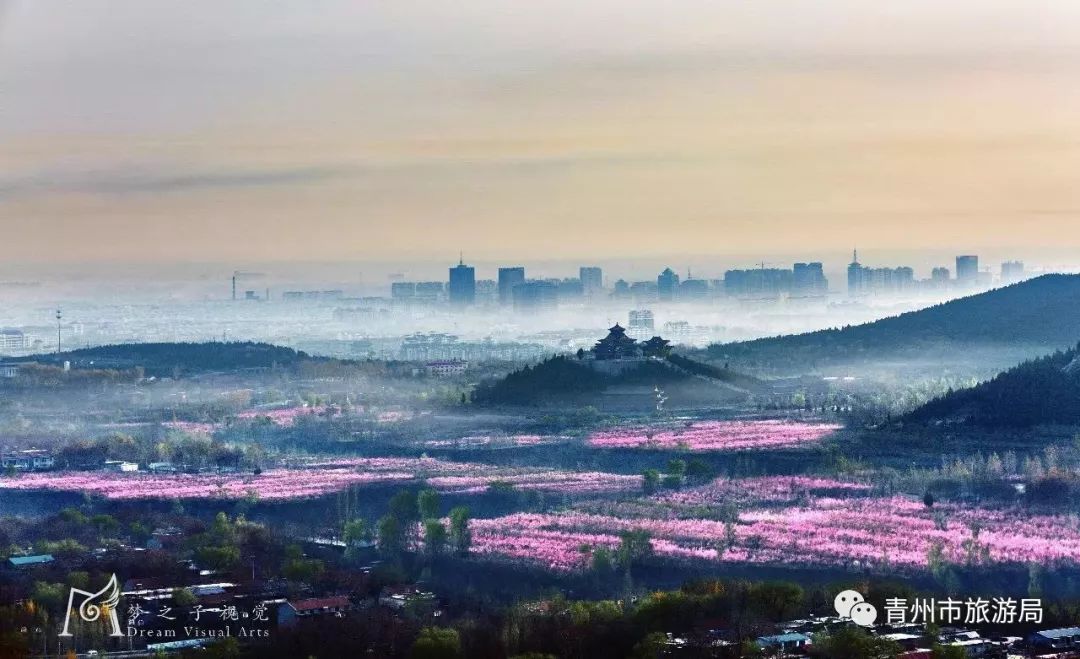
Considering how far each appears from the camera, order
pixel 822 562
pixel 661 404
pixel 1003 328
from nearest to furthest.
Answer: pixel 822 562, pixel 661 404, pixel 1003 328

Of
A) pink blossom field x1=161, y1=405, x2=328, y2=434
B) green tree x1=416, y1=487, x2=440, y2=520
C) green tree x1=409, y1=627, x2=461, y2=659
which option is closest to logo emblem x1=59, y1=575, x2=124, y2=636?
green tree x1=409, y1=627, x2=461, y2=659

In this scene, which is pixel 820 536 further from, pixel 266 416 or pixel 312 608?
pixel 266 416

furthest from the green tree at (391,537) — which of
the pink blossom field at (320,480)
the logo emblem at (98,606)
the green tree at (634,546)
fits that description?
the pink blossom field at (320,480)

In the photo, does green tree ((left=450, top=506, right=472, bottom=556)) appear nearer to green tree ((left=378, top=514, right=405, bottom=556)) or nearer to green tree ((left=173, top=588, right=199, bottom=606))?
green tree ((left=378, top=514, right=405, bottom=556))

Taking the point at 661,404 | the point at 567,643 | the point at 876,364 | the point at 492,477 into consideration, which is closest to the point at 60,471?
the point at 492,477

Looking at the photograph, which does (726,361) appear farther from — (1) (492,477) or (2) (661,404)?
(1) (492,477)

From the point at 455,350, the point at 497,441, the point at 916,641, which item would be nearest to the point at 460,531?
the point at 916,641
